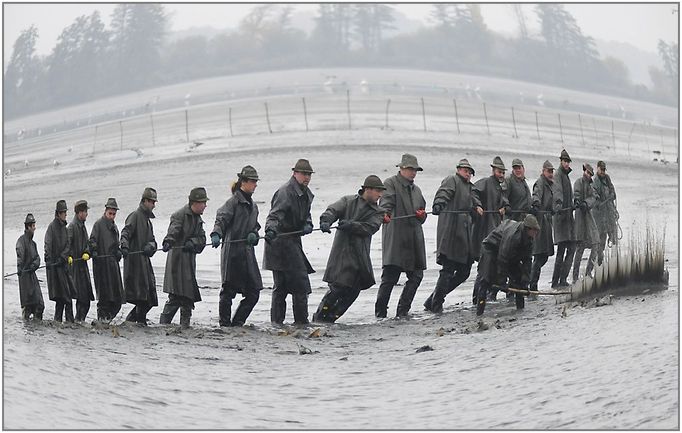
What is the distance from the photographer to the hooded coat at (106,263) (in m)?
15.3

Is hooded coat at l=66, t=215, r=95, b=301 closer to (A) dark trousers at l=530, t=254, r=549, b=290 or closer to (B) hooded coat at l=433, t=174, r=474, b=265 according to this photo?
(B) hooded coat at l=433, t=174, r=474, b=265

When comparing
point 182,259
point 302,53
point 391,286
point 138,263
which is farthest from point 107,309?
point 302,53

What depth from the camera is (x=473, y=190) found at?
55.1 feet

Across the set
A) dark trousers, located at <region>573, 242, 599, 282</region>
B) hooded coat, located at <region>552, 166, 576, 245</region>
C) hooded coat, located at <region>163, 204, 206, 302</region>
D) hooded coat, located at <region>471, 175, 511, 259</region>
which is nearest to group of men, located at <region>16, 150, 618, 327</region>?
hooded coat, located at <region>163, 204, 206, 302</region>

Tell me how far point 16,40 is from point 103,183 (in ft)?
165

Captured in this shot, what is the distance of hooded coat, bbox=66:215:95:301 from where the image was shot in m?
15.5

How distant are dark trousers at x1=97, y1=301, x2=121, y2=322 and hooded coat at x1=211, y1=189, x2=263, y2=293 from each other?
57.1 inches

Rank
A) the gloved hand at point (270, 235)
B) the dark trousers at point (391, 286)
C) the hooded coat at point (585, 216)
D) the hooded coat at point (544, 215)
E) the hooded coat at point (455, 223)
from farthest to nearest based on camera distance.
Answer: the hooded coat at point (585, 216), the hooded coat at point (544, 215), the hooded coat at point (455, 223), the dark trousers at point (391, 286), the gloved hand at point (270, 235)

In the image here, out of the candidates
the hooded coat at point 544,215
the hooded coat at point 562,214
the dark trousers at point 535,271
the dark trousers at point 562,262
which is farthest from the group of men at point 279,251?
the hooded coat at point 562,214

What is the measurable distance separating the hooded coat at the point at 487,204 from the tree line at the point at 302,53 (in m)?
58.4

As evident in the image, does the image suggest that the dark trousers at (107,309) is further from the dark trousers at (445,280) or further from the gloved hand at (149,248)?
the dark trousers at (445,280)

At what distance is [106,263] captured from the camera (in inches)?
608

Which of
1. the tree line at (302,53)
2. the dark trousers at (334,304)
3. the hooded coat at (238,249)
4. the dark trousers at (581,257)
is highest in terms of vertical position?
the tree line at (302,53)

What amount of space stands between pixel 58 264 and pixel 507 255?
5.06 m
